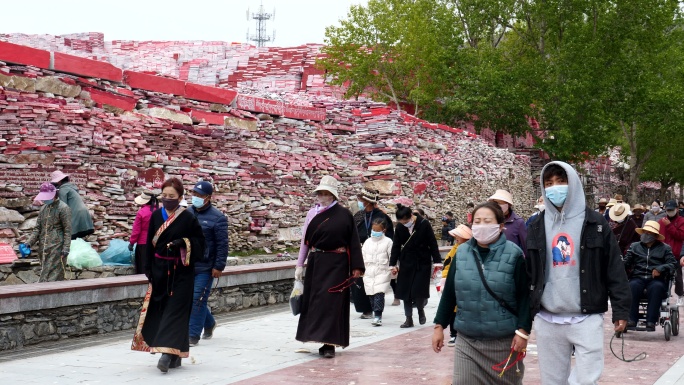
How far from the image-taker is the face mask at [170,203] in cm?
865

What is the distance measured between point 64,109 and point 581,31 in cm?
3445

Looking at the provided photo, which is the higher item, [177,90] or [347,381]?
[177,90]

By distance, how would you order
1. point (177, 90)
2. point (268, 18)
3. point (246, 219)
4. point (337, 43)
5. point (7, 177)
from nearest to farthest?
point (7, 177) → point (177, 90) → point (246, 219) → point (337, 43) → point (268, 18)

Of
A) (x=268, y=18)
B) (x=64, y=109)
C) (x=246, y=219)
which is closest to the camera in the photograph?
(x=64, y=109)

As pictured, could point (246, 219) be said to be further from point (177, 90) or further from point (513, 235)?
point (513, 235)

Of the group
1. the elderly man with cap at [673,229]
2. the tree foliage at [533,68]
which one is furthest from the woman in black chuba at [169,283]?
the tree foliage at [533,68]

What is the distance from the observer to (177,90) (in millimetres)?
18062

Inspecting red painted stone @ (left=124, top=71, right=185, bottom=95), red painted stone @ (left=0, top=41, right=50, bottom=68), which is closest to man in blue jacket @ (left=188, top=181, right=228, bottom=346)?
red painted stone @ (left=0, top=41, right=50, bottom=68)

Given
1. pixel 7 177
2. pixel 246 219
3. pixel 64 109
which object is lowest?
pixel 246 219

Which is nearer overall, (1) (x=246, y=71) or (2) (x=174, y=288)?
(2) (x=174, y=288)

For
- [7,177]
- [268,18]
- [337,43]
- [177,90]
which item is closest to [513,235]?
[7,177]

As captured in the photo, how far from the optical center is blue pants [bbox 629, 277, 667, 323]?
11977 mm

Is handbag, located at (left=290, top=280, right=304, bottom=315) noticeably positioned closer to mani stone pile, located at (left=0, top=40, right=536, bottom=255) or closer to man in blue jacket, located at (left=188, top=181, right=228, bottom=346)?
man in blue jacket, located at (left=188, top=181, right=228, bottom=346)

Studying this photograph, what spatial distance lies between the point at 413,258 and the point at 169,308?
5.13 meters
